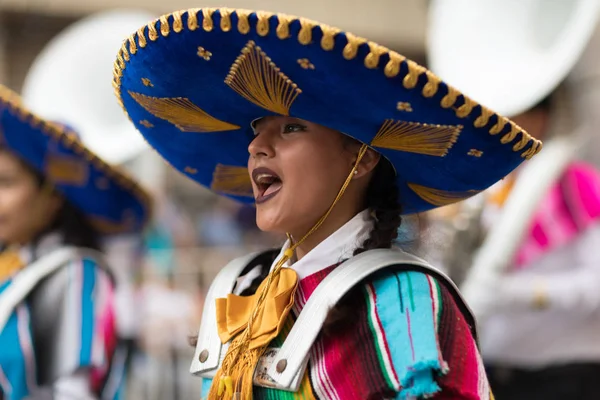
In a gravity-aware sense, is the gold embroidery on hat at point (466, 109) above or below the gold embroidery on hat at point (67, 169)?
below

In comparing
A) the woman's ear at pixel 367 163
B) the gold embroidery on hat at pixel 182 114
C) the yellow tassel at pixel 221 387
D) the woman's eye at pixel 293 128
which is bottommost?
the yellow tassel at pixel 221 387

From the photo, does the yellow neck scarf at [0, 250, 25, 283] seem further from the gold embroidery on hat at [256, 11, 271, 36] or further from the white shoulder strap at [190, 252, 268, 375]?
the gold embroidery on hat at [256, 11, 271, 36]

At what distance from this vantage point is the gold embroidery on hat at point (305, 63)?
Result: 4.21 feet

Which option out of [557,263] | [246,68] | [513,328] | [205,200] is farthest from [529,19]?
[205,200]

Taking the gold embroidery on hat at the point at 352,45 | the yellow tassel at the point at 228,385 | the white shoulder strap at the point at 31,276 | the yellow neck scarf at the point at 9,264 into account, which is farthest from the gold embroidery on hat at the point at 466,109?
the yellow neck scarf at the point at 9,264

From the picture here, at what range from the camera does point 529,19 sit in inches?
112

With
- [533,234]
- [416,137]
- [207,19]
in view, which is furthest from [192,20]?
[533,234]

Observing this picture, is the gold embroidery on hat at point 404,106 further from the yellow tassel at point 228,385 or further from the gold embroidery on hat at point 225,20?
the yellow tassel at point 228,385

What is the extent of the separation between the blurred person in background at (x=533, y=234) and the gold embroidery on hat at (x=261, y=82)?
145 cm

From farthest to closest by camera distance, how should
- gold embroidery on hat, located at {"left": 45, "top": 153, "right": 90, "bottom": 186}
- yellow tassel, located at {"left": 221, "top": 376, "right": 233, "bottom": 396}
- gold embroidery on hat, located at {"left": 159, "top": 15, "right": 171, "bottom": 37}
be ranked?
gold embroidery on hat, located at {"left": 45, "top": 153, "right": 90, "bottom": 186} → yellow tassel, located at {"left": 221, "top": 376, "right": 233, "bottom": 396} → gold embroidery on hat, located at {"left": 159, "top": 15, "right": 171, "bottom": 37}

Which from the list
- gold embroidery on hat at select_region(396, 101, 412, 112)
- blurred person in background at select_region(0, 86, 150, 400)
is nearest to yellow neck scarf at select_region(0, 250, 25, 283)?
blurred person in background at select_region(0, 86, 150, 400)

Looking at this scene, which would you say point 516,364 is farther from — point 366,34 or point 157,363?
point 366,34

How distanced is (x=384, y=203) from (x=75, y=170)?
129 centimetres

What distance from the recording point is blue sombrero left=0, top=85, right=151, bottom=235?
2426 mm
